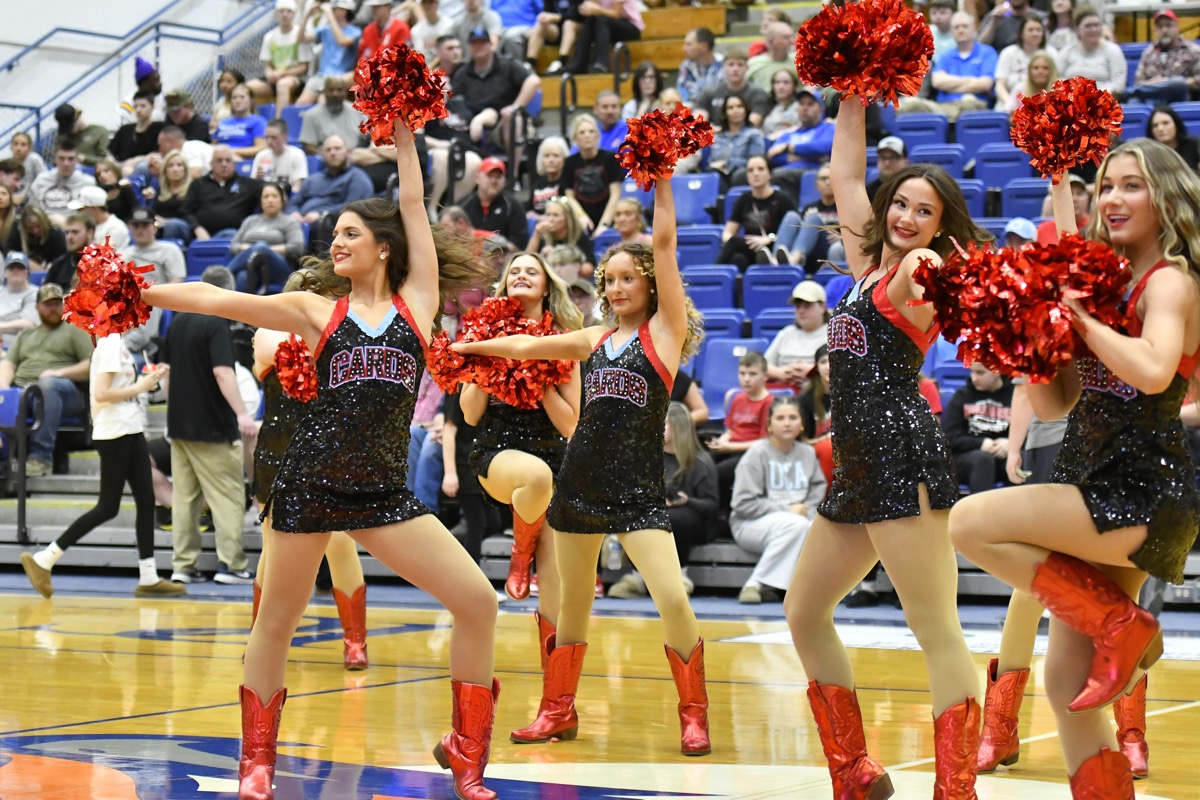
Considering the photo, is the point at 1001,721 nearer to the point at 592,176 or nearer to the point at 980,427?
the point at 980,427

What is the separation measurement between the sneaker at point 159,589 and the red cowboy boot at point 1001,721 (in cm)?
626

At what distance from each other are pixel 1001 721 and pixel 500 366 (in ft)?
6.83

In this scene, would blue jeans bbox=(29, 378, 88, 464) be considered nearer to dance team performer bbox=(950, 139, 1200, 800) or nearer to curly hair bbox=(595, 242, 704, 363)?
curly hair bbox=(595, 242, 704, 363)

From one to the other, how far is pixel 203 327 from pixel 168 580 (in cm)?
183

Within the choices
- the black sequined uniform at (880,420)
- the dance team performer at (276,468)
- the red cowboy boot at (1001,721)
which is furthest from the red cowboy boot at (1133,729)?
the dance team performer at (276,468)

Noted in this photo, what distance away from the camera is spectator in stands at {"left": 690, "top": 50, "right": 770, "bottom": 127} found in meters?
12.8

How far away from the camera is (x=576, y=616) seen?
16.7 ft

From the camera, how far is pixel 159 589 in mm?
9641

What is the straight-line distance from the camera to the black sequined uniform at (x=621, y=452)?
4.95 m

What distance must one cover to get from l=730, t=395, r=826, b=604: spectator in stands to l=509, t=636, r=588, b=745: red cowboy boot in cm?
399

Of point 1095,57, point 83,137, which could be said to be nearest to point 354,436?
point 1095,57

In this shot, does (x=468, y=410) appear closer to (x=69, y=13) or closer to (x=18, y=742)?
(x=18, y=742)

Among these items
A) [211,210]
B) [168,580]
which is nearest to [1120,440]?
[168,580]

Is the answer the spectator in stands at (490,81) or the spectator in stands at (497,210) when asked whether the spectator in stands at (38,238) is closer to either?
the spectator in stands at (490,81)
